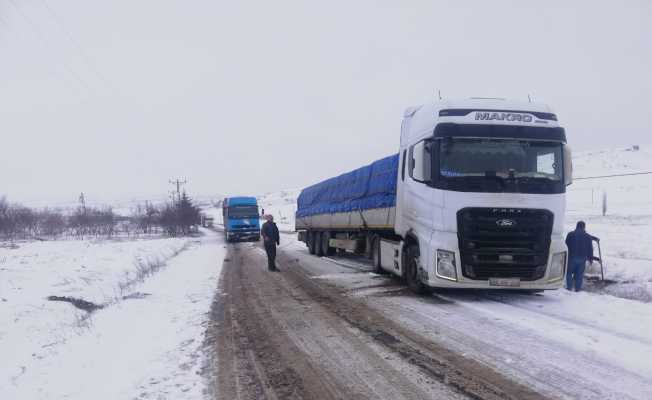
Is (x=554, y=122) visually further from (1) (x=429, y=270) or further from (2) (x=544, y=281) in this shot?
(1) (x=429, y=270)

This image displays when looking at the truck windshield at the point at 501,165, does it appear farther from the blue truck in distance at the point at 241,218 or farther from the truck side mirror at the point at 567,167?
the blue truck in distance at the point at 241,218

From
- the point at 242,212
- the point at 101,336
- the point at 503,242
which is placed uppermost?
the point at 242,212

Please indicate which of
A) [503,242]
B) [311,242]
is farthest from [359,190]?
[311,242]

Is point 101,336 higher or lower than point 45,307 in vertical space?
lower

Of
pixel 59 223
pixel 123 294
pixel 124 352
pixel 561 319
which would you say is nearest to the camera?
pixel 124 352

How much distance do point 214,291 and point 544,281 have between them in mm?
7105

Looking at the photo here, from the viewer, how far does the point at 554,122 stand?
340 inches

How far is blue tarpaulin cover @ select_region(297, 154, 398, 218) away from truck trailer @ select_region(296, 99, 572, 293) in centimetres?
193

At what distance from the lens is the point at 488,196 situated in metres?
8.02

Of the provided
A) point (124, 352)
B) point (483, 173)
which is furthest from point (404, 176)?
point (124, 352)

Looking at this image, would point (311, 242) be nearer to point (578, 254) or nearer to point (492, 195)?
point (578, 254)

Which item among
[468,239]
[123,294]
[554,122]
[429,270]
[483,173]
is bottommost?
[123,294]

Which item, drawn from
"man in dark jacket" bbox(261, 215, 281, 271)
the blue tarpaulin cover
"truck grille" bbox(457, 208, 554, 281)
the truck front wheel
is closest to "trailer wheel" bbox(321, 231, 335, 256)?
the blue tarpaulin cover

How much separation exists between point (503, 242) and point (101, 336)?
6582 millimetres
